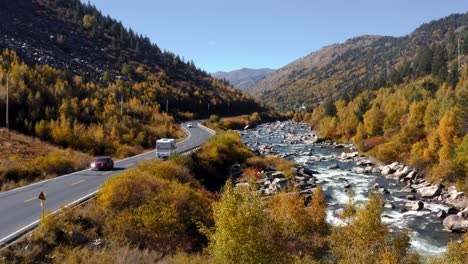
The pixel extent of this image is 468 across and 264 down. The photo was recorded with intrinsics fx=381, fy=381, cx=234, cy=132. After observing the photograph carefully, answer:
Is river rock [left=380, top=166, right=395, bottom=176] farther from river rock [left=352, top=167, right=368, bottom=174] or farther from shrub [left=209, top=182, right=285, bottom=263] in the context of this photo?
shrub [left=209, top=182, right=285, bottom=263]

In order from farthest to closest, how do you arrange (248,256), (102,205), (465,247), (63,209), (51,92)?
1. (51,92)
2. (102,205)
3. (63,209)
4. (465,247)
5. (248,256)

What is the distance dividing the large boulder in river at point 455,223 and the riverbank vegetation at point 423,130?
1034 centimetres

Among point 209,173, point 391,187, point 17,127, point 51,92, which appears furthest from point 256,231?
point 51,92

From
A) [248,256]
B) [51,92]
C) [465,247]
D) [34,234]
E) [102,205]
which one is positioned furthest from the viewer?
[51,92]

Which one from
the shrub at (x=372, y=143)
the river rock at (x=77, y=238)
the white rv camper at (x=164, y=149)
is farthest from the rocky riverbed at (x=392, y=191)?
the river rock at (x=77, y=238)

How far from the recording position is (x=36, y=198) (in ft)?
86.1

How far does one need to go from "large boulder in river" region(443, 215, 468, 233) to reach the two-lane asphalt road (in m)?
30.9

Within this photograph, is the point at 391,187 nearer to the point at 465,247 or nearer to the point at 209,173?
the point at 209,173

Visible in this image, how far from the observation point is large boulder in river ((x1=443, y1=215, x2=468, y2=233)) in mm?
33719

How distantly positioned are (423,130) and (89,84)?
73.0m

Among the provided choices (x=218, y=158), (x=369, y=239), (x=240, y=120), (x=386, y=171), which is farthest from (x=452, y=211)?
(x=240, y=120)

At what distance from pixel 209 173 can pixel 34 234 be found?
3153 centimetres

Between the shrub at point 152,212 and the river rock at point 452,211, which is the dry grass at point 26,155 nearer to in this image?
the shrub at point 152,212

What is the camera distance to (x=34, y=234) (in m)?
19.4
